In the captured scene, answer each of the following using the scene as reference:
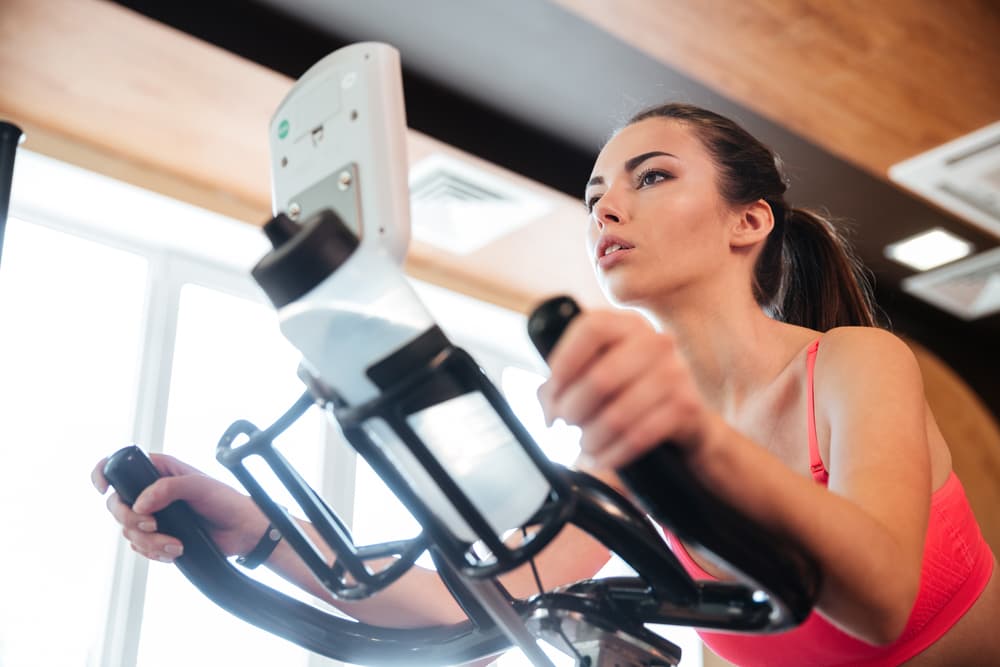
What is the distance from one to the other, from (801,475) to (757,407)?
2.17 feet

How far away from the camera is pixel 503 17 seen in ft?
10.0

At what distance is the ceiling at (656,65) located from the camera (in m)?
3.04

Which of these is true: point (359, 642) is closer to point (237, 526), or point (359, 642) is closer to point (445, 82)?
point (237, 526)

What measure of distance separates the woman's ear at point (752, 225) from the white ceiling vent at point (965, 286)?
330 centimetres

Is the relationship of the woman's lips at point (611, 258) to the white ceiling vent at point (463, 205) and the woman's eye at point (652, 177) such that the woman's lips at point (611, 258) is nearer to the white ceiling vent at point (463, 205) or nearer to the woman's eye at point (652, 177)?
the woman's eye at point (652, 177)

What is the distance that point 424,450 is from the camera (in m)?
0.58

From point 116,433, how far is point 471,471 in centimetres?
320

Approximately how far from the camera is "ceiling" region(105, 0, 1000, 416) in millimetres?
3039

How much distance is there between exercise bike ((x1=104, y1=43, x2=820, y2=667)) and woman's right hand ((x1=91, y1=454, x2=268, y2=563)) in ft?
0.31

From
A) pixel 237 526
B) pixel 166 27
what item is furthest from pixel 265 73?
pixel 237 526

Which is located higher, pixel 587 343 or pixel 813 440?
pixel 813 440

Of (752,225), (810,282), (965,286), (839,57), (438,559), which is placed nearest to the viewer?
(438,559)

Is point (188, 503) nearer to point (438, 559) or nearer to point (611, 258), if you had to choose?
point (438, 559)

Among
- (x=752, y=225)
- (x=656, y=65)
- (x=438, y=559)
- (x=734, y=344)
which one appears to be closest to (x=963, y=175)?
(x=656, y=65)
